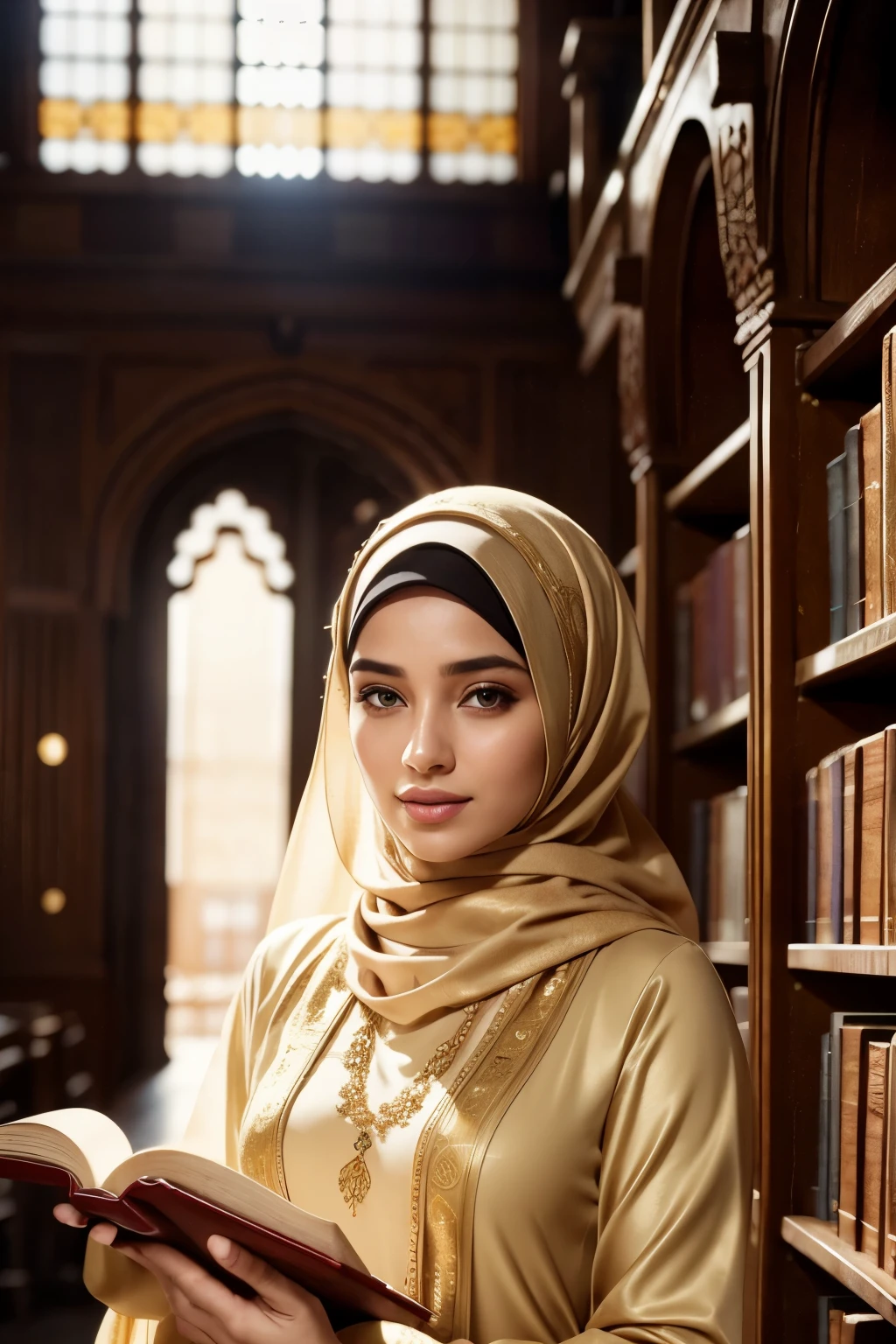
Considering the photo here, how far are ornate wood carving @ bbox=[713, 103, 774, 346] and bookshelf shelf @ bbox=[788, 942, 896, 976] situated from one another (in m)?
1.04

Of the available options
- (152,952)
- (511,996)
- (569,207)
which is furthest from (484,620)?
(152,952)

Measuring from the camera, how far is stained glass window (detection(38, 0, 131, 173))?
5.70 m

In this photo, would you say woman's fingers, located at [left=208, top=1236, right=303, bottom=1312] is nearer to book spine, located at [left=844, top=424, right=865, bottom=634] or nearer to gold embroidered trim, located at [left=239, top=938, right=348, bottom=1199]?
gold embroidered trim, located at [left=239, top=938, right=348, bottom=1199]

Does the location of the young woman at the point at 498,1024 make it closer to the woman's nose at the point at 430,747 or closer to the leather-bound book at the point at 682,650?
the woman's nose at the point at 430,747

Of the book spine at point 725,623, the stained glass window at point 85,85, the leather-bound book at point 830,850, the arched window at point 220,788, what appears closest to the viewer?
the leather-bound book at point 830,850

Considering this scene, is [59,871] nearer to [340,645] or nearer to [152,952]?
[152,952]

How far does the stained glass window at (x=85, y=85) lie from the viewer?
18.7 ft

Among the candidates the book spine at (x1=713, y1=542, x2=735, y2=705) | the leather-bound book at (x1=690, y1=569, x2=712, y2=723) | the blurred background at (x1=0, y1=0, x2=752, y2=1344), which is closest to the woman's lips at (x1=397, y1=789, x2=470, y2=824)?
the book spine at (x1=713, y1=542, x2=735, y2=705)

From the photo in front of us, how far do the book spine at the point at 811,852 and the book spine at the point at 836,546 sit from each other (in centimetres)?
24

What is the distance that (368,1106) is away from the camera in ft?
4.66

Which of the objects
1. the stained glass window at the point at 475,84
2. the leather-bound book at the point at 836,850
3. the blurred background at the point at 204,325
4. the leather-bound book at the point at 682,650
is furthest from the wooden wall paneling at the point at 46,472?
the leather-bound book at the point at 836,850

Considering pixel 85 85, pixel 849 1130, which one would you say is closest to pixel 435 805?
pixel 849 1130

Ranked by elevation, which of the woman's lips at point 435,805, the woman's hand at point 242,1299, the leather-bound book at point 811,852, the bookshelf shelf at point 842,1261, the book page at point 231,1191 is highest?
the woman's lips at point 435,805

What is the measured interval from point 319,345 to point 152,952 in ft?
8.26
